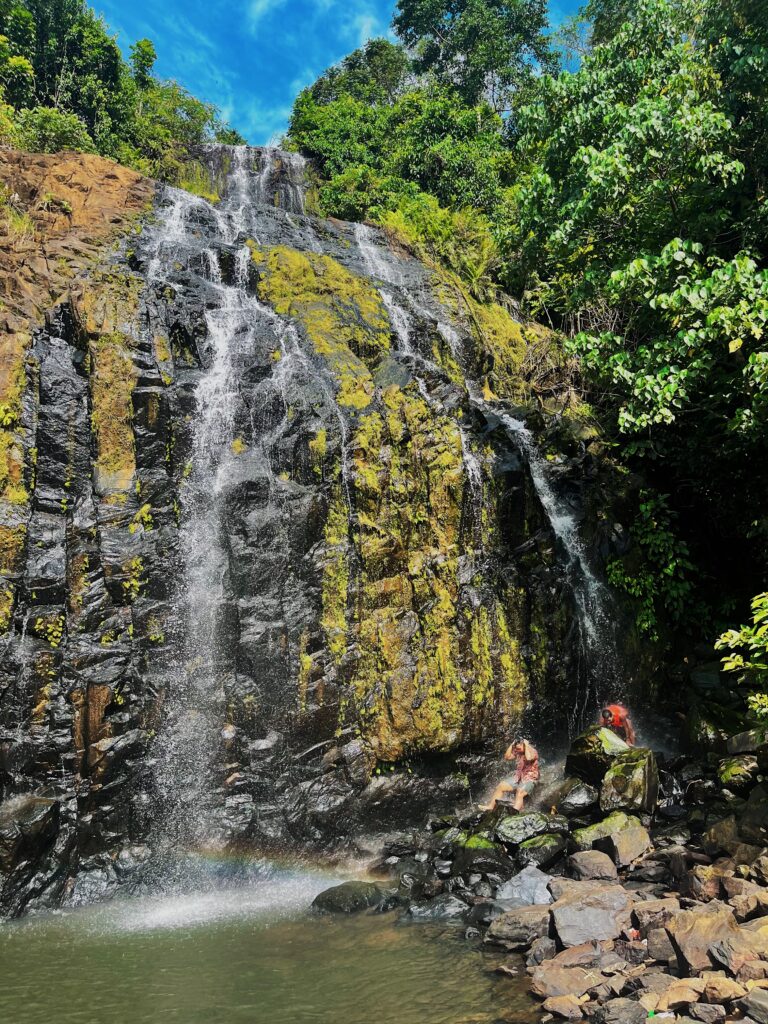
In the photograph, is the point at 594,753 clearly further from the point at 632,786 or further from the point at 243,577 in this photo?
the point at 243,577

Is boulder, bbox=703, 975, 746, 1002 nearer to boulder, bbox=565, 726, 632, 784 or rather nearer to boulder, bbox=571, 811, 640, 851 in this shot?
boulder, bbox=571, 811, 640, 851

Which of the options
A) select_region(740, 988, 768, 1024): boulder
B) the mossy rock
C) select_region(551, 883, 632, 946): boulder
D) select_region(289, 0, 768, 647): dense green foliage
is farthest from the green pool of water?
select_region(289, 0, 768, 647): dense green foliage

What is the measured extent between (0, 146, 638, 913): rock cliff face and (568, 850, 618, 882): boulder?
9.65 ft

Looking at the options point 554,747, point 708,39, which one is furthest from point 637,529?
point 708,39

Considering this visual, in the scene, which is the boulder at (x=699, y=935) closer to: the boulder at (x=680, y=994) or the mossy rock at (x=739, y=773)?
the boulder at (x=680, y=994)

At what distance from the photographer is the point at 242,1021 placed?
6.02 m

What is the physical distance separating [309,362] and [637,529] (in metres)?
7.53

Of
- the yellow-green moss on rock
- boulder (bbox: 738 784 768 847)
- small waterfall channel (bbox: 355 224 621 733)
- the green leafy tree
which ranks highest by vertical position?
the green leafy tree

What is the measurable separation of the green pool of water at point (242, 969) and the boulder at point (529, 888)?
86 cm

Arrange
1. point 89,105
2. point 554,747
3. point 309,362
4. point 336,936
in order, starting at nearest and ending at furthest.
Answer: point 336,936, point 554,747, point 309,362, point 89,105

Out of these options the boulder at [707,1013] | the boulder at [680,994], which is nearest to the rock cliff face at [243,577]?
the boulder at [680,994]

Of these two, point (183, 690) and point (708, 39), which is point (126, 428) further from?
point (708, 39)

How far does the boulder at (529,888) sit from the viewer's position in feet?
26.4

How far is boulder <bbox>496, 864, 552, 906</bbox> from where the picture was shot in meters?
8.04
